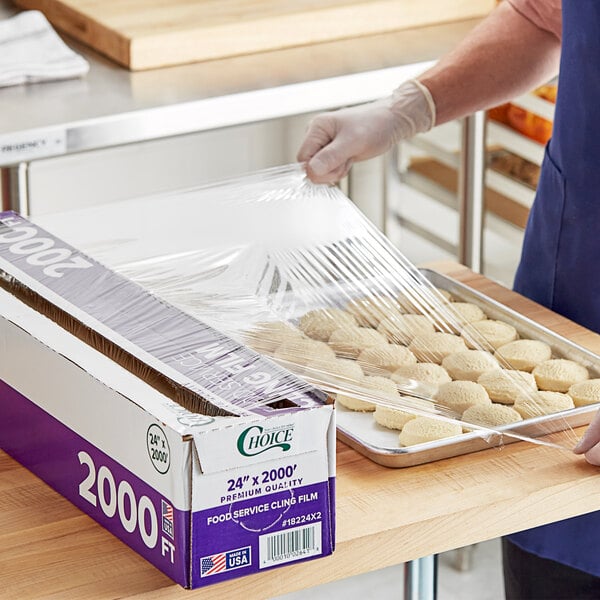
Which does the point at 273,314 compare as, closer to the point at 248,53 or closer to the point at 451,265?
the point at 451,265

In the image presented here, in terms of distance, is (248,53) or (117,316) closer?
(117,316)

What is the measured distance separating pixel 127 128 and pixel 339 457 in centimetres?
111

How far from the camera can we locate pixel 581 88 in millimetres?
1513

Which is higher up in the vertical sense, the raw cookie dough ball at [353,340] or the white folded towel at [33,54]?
the white folded towel at [33,54]

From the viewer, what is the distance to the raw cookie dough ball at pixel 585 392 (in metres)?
1.25

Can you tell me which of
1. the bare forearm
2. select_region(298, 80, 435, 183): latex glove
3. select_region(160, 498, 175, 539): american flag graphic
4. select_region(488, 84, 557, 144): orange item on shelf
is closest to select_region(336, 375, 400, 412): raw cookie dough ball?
select_region(160, 498, 175, 539): american flag graphic

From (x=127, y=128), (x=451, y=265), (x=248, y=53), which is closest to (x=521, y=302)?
(x=451, y=265)

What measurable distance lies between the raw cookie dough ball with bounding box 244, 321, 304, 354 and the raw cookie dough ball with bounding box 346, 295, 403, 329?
0.40 feet

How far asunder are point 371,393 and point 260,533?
30cm

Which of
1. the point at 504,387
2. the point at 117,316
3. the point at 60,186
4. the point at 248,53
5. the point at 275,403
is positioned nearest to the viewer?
the point at 275,403

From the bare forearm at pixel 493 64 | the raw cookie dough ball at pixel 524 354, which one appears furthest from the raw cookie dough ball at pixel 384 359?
the bare forearm at pixel 493 64

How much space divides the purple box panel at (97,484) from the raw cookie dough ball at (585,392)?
0.50 m

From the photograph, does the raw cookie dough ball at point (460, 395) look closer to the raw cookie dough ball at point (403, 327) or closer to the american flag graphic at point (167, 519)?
the raw cookie dough ball at point (403, 327)

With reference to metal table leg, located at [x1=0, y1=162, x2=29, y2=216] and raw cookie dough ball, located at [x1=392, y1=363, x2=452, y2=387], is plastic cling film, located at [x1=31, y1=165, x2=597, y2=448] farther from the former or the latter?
metal table leg, located at [x1=0, y1=162, x2=29, y2=216]
